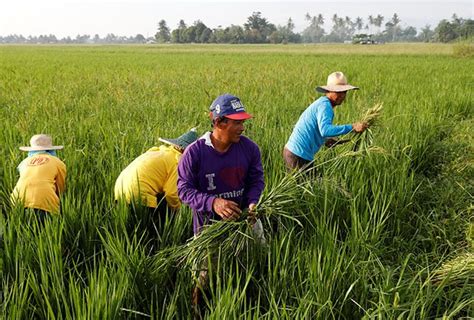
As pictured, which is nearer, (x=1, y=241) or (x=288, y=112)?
(x=1, y=241)

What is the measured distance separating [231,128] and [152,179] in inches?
38.5

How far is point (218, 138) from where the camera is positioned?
89.4 inches

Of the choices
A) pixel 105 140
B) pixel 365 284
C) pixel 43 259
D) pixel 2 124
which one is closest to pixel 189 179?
pixel 43 259

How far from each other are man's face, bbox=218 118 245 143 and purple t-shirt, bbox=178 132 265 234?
10 cm

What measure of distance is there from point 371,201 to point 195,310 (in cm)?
176

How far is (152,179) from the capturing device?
2.94 metres

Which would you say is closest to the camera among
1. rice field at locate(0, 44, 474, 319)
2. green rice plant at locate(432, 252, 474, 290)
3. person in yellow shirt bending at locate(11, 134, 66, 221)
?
rice field at locate(0, 44, 474, 319)

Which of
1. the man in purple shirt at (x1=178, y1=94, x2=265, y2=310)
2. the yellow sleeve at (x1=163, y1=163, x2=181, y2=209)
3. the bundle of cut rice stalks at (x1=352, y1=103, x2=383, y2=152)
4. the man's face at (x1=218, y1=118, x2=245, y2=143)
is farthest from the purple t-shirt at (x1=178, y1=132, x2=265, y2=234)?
the bundle of cut rice stalks at (x1=352, y1=103, x2=383, y2=152)

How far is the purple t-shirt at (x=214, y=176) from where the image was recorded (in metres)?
2.25

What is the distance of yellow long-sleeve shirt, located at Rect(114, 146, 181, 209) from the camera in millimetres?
2900

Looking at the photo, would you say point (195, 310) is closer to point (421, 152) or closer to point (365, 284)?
point (365, 284)

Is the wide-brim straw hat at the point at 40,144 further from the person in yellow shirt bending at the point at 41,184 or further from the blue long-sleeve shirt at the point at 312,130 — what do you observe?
the blue long-sleeve shirt at the point at 312,130

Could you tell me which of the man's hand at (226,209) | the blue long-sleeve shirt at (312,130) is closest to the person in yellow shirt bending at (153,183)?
the man's hand at (226,209)

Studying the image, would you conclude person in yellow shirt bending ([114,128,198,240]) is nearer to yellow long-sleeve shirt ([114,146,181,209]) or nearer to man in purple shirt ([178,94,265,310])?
yellow long-sleeve shirt ([114,146,181,209])
